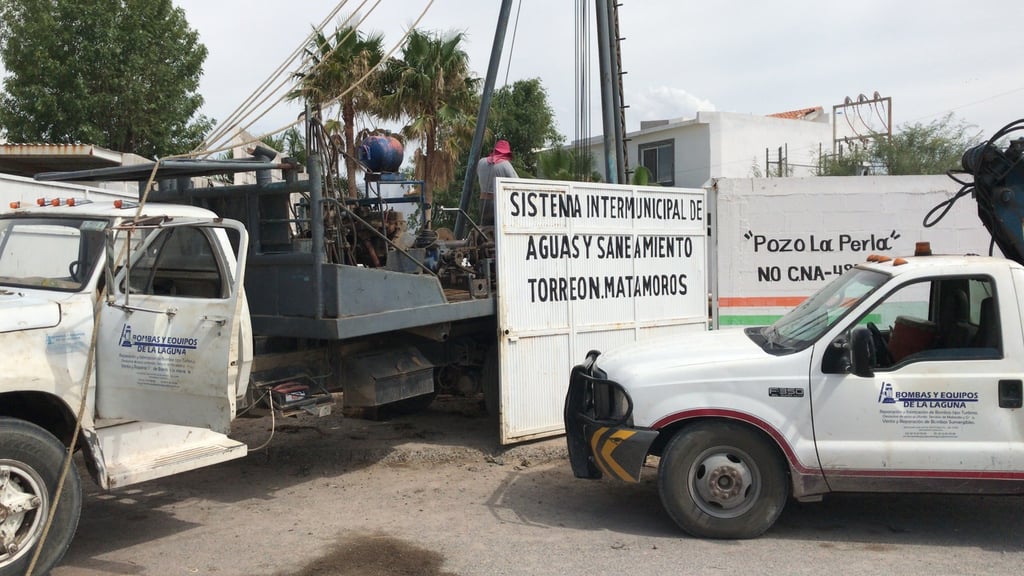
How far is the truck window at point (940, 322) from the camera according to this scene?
513 cm

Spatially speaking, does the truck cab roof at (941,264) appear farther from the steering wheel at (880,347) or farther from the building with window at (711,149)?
the building with window at (711,149)

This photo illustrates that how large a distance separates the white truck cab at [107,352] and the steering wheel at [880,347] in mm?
3982

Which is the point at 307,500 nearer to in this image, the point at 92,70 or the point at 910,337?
the point at 910,337

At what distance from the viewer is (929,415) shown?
16.6 feet

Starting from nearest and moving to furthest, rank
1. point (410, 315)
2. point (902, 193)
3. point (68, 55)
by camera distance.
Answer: point (410, 315), point (902, 193), point (68, 55)

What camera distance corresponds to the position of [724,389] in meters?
5.18

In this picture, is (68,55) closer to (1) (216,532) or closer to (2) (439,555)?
(1) (216,532)

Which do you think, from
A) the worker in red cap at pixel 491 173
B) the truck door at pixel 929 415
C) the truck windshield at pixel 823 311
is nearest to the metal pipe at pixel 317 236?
the worker in red cap at pixel 491 173

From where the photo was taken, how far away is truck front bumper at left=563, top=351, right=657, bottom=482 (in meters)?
5.31

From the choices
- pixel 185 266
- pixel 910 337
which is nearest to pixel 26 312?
pixel 185 266

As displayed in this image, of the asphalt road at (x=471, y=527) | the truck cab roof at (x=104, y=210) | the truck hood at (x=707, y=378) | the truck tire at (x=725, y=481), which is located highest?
the truck cab roof at (x=104, y=210)

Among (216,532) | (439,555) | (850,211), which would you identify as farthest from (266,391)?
(850,211)

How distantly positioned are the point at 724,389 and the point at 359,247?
340cm

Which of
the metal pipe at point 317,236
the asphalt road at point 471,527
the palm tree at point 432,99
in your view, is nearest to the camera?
the asphalt road at point 471,527
